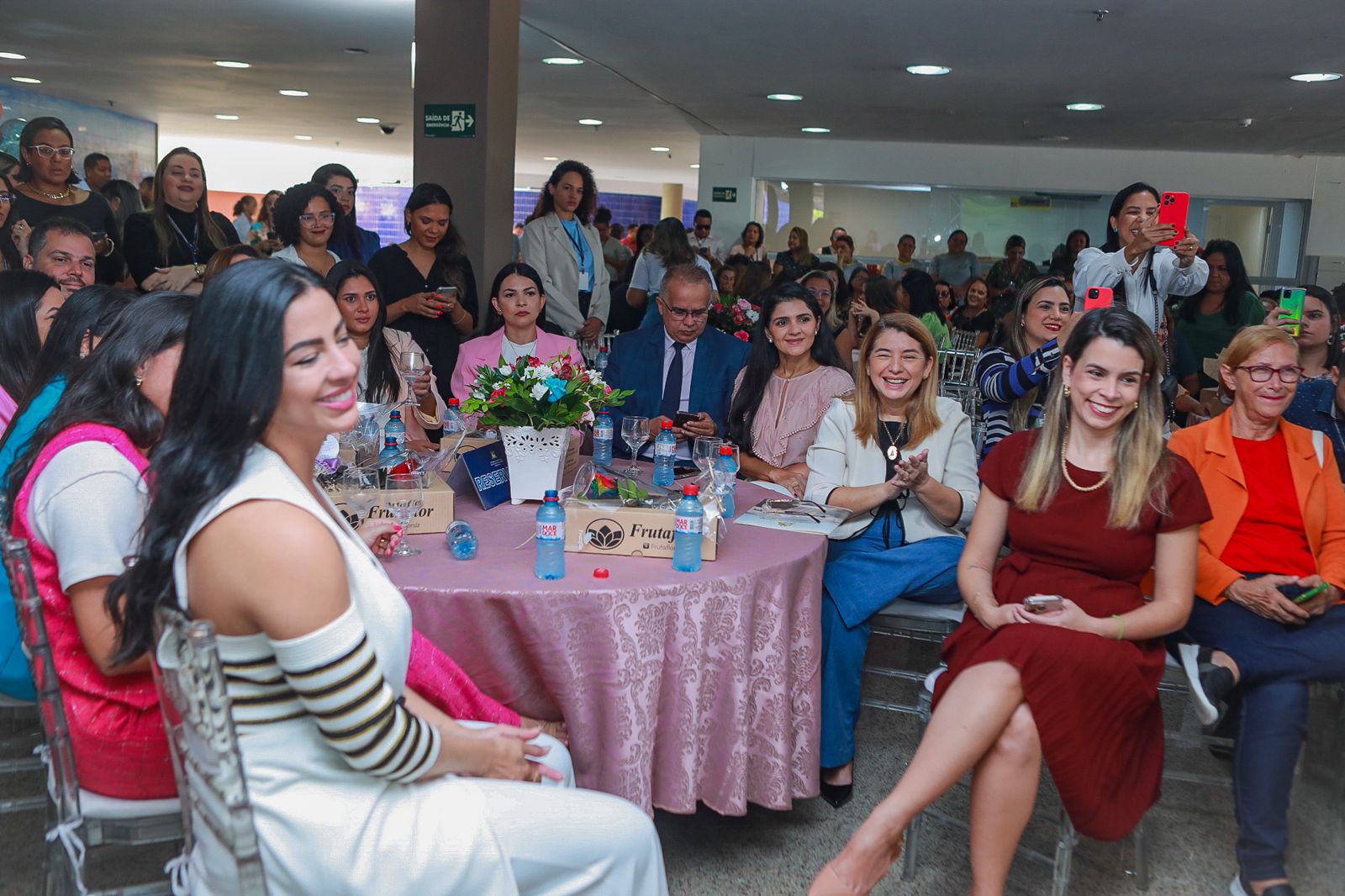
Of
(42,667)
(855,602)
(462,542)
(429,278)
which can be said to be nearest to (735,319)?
(429,278)

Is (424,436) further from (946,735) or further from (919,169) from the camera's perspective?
(919,169)

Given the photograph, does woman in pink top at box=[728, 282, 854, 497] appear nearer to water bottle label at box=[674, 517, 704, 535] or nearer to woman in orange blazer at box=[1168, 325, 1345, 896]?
woman in orange blazer at box=[1168, 325, 1345, 896]

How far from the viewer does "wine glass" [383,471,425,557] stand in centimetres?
247

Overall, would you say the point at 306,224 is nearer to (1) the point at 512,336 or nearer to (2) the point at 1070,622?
(1) the point at 512,336

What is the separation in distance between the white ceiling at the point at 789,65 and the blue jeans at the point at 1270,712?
403 cm

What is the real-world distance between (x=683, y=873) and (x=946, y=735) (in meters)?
0.76

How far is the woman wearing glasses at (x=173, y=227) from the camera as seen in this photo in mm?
5074

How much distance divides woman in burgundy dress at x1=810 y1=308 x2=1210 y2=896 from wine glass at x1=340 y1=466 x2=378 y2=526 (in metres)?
1.25

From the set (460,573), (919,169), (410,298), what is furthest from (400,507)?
(919,169)

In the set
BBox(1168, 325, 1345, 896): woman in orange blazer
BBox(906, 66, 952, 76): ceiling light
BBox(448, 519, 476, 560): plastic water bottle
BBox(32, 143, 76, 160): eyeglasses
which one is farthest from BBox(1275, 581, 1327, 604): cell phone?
BBox(906, 66, 952, 76): ceiling light

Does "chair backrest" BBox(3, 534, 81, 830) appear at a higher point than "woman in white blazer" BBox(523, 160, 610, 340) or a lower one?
lower

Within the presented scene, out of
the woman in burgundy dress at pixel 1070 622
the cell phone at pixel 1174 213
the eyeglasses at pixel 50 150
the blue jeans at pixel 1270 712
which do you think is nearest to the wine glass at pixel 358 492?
the woman in burgundy dress at pixel 1070 622

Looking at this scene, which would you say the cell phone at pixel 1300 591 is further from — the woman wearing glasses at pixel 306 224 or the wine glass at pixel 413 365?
the woman wearing glasses at pixel 306 224

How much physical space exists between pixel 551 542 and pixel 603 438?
4.01 ft
